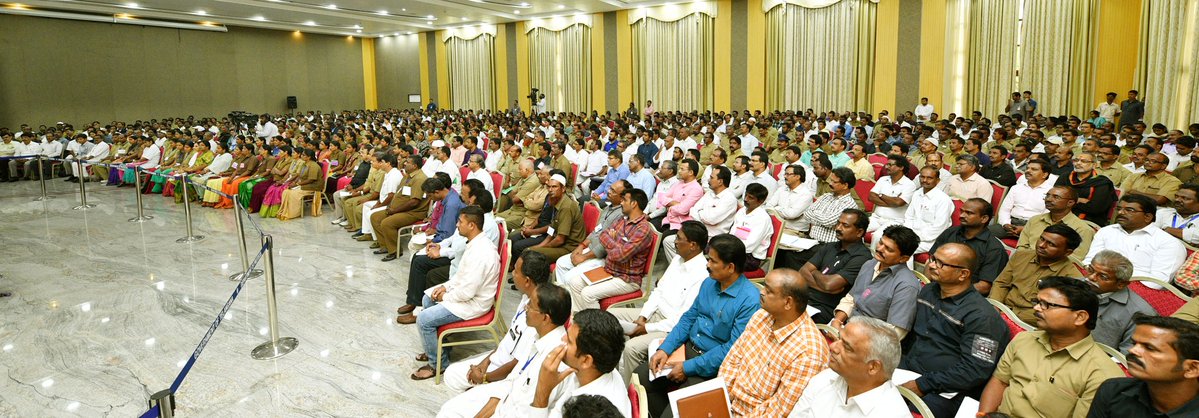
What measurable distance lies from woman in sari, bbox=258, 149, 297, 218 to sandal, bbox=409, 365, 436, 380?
233 inches

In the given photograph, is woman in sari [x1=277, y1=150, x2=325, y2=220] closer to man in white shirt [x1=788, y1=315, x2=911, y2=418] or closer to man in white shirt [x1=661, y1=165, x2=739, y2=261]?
man in white shirt [x1=661, y1=165, x2=739, y2=261]

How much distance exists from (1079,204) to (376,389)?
528 cm

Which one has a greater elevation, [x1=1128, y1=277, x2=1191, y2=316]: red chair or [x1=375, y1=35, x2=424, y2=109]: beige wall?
[x1=375, y1=35, x2=424, y2=109]: beige wall

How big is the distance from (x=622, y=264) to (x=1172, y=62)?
11.0m

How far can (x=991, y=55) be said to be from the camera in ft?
48.2

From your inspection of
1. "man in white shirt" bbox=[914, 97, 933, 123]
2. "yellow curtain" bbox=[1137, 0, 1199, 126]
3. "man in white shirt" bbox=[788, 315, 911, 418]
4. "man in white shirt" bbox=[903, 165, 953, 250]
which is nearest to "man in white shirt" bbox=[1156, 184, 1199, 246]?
"man in white shirt" bbox=[903, 165, 953, 250]

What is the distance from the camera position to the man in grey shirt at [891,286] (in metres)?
3.16

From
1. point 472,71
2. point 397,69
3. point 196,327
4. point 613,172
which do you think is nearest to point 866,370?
point 196,327

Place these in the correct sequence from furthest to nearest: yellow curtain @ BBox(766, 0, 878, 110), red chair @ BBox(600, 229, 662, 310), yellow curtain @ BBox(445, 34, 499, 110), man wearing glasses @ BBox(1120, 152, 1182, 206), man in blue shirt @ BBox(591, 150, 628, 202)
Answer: yellow curtain @ BBox(445, 34, 499, 110)
yellow curtain @ BBox(766, 0, 878, 110)
man in blue shirt @ BBox(591, 150, 628, 202)
man wearing glasses @ BBox(1120, 152, 1182, 206)
red chair @ BBox(600, 229, 662, 310)

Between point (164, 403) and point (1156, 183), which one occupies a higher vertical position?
point (1156, 183)

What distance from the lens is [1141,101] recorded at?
1185 centimetres

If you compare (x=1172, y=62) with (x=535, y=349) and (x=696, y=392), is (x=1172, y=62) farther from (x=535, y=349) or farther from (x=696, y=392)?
(x=535, y=349)

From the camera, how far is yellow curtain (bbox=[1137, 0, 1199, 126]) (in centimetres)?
1001

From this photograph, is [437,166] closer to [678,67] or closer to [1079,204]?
[1079,204]
